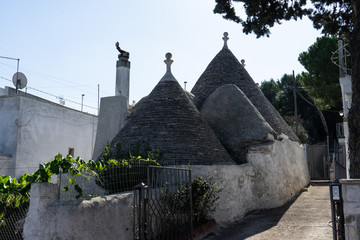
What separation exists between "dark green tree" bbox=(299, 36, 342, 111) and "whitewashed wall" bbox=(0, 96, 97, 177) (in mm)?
16871

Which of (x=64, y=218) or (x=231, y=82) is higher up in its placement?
(x=231, y=82)

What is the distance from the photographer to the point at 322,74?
24.8 metres

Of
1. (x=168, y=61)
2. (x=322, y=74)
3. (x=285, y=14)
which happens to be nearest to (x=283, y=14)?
(x=285, y=14)

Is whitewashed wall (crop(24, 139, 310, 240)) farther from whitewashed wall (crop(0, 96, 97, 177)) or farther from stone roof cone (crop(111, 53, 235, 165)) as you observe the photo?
whitewashed wall (crop(0, 96, 97, 177))

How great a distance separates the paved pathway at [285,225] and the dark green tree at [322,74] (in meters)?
14.9

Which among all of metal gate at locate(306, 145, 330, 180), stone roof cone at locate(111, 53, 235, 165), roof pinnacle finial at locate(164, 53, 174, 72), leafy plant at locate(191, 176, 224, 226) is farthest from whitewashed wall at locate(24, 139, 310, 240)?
roof pinnacle finial at locate(164, 53, 174, 72)

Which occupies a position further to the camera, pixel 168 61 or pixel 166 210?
pixel 168 61

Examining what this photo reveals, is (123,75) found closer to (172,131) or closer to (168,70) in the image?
(168,70)

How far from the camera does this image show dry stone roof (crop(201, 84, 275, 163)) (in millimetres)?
11758

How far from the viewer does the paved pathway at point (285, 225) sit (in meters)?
7.45

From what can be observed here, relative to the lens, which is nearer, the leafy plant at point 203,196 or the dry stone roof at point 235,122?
the leafy plant at point 203,196

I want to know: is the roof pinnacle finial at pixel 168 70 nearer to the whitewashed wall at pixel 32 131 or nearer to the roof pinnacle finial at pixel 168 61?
the roof pinnacle finial at pixel 168 61

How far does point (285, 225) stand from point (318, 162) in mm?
12727

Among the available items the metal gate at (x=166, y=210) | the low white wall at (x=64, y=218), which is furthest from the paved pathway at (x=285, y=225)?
the low white wall at (x=64, y=218)
